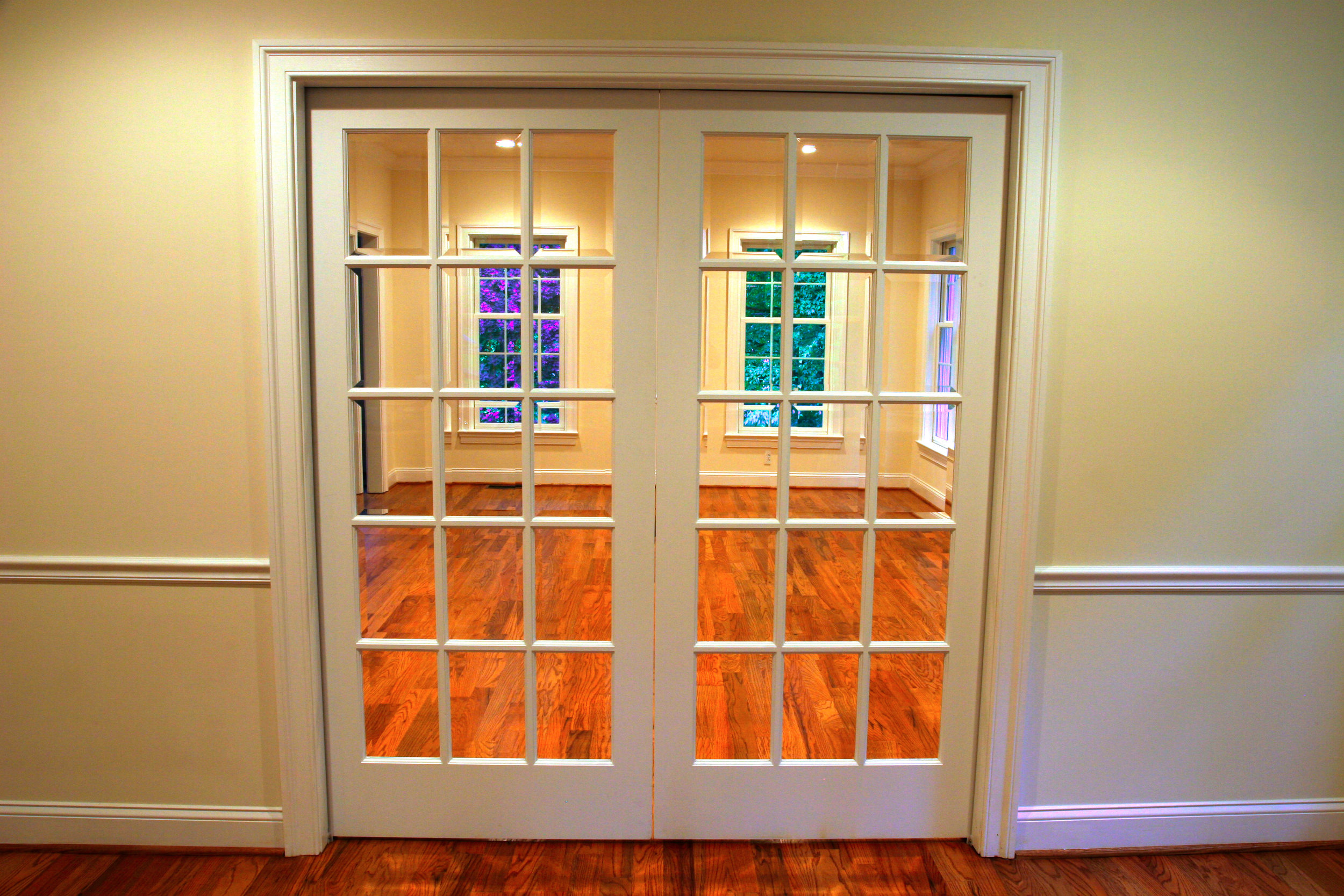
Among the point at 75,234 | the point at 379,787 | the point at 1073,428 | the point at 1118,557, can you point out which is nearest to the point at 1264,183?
the point at 1073,428

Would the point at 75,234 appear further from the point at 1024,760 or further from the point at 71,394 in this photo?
the point at 1024,760

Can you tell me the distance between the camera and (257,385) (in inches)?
79.1

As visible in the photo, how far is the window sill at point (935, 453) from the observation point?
82.1 inches

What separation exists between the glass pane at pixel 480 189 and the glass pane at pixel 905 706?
1.51 m

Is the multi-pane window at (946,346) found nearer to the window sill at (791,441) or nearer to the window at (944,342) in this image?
the window at (944,342)

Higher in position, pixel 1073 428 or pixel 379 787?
pixel 1073 428

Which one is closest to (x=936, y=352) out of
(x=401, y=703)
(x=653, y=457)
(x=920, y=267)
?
(x=920, y=267)

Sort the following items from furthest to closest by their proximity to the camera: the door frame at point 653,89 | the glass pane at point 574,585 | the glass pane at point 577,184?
the glass pane at point 574,585 < the glass pane at point 577,184 < the door frame at point 653,89

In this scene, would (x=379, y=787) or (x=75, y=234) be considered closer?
(x=75, y=234)

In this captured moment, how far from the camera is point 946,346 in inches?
80.7

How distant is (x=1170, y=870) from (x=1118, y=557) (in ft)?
2.81

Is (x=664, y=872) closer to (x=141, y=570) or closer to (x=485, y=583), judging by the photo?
(x=485, y=583)

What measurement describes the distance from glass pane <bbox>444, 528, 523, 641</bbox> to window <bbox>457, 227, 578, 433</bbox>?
0.31 metres

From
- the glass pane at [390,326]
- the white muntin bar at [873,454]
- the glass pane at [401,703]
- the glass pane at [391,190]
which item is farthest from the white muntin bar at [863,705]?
the glass pane at [391,190]
